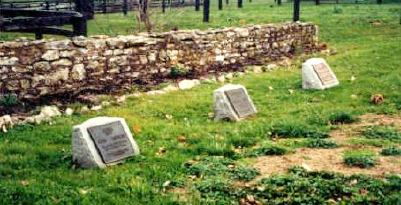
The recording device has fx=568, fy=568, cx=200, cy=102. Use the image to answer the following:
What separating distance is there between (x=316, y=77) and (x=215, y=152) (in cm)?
536

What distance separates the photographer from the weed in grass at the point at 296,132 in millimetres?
8978

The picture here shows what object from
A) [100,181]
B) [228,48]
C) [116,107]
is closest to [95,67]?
[116,107]

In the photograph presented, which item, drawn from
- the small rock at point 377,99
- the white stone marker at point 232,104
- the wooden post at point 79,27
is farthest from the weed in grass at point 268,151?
the wooden post at point 79,27

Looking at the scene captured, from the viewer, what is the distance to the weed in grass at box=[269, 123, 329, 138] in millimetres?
8978

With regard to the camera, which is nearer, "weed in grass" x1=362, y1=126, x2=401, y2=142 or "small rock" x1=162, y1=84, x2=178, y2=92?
"weed in grass" x1=362, y1=126, x2=401, y2=142

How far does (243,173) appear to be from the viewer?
7156mm

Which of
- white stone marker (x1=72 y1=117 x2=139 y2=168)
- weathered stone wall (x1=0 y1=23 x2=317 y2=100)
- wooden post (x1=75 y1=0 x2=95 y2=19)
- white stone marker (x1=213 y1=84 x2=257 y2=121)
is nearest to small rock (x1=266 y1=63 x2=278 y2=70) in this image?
weathered stone wall (x1=0 y1=23 x2=317 y2=100)

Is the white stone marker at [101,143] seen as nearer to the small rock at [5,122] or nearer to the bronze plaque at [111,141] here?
the bronze plaque at [111,141]

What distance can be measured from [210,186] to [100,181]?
1.35m

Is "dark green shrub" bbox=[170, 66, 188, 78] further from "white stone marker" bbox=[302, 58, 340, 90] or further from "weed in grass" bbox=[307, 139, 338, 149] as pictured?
"weed in grass" bbox=[307, 139, 338, 149]

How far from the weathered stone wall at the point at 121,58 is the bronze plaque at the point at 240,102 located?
340 centimetres

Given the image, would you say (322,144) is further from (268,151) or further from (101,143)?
(101,143)

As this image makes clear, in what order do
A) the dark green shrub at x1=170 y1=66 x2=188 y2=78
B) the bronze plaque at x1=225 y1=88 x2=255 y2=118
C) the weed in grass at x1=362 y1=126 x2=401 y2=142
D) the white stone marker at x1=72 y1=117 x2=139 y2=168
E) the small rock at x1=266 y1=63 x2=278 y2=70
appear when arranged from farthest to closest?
the small rock at x1=266 y1=63 x2=278 y2=70
the dark green shrub at x1=170 y1=66 x2=188 y2=78
the bronze plaque at x1=225 y1=88 x2=255 y2=118
the weed in grass at x1=362 y1=126 x2=401 y2=142
the white stone marker at x1=72 y1=117 x2=139 y2=168

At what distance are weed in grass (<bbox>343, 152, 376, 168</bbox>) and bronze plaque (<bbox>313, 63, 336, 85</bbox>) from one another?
5.29m
